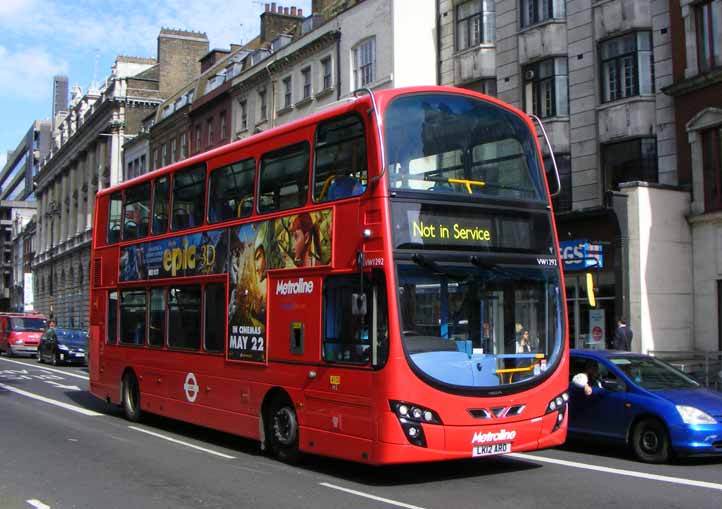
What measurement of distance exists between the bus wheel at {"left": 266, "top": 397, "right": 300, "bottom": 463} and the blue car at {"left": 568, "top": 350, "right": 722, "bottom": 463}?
377 centimetres

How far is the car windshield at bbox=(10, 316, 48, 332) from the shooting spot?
42281 mm

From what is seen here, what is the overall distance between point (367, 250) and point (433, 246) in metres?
0.73

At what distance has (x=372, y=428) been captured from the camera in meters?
9.12

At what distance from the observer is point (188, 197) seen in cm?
1367

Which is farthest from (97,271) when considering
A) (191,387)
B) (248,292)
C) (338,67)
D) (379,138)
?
(338,67)

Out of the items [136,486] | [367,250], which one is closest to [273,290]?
[367,250]

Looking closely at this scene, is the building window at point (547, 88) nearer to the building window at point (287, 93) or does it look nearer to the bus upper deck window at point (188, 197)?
the building window at point (287, 93)

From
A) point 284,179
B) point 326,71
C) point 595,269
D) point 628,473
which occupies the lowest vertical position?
point 628,473

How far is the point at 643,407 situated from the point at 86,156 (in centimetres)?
7064

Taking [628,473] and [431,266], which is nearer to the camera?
[431,266]

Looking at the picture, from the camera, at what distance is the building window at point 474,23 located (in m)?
28.9

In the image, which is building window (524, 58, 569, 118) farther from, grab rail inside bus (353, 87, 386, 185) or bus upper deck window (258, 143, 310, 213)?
grab rail inside bus (353, 87, 386, 185)

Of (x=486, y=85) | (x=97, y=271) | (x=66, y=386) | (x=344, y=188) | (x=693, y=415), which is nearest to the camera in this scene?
(x=344, y=188)

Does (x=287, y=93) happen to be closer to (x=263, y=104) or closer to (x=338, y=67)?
(x=263, y=104)
